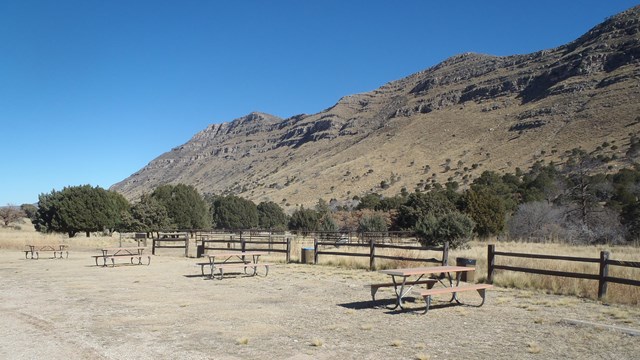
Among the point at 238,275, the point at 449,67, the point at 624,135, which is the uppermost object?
the point at 449,67

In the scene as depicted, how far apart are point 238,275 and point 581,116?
7183 centimetres

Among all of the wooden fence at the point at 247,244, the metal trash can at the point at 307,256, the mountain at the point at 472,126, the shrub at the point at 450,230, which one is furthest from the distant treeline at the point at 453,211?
the mountain at the point at 472,126

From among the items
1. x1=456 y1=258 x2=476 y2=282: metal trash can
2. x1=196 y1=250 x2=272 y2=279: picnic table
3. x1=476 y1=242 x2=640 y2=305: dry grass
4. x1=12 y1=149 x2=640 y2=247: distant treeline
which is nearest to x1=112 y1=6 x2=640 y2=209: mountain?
x1=12 y1=149 x2=640 y2=247: distant treeline

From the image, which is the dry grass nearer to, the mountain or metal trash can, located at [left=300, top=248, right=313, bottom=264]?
metal trash can, located at [left=300, top=248, right=313, bottom=264]

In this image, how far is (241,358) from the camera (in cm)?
738

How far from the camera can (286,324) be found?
387 inches

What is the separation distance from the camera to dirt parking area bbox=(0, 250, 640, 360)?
7.74 metres

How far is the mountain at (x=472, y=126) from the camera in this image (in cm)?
7239

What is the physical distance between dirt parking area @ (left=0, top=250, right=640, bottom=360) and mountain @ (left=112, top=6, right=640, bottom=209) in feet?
174

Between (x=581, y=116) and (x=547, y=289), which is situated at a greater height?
(x=581, y=116)

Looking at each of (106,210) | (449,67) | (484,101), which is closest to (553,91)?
(484,101)

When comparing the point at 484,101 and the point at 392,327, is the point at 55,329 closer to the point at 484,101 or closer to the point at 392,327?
the point at 392,327

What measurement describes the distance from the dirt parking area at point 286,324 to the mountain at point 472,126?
52.9 metres

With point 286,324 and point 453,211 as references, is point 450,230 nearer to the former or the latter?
point 453,211
